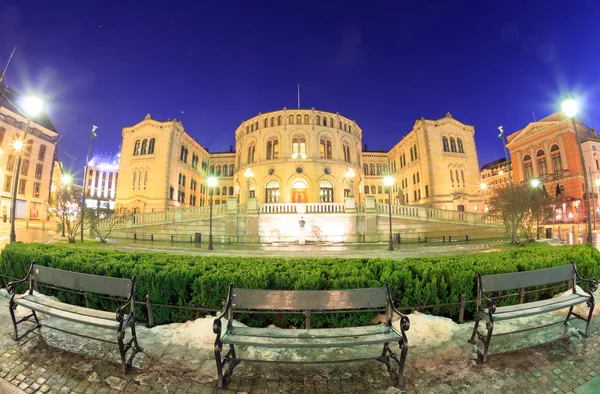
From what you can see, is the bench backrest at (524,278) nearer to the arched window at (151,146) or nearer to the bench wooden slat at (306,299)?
the bench wooden slat at (306,299)

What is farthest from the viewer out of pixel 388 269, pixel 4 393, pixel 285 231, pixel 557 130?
pixel 557 130

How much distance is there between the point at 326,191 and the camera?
36031mm

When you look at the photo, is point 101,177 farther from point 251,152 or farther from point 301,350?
point 301,350

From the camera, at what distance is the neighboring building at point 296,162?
3588 cm

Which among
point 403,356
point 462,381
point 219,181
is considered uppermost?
point 219,181

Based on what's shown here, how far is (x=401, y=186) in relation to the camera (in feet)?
Result: 162

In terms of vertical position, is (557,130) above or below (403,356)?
above

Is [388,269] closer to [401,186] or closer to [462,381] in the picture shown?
[462,381]

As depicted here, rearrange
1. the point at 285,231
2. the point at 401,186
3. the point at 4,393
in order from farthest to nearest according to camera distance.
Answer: the point at 401,186 → the point at 285,231 → the point at 4,393

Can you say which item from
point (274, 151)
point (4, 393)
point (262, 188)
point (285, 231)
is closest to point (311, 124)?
point (274, 151)

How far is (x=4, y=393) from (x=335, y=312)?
147 inches

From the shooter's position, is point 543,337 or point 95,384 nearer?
point 95,384

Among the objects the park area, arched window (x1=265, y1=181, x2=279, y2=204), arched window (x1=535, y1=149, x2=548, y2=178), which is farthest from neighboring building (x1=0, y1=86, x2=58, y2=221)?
arched window (x1=535, y1=149, x2=548, y2=178)

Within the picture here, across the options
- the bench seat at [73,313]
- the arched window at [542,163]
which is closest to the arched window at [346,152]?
the arched window at [542,163]
